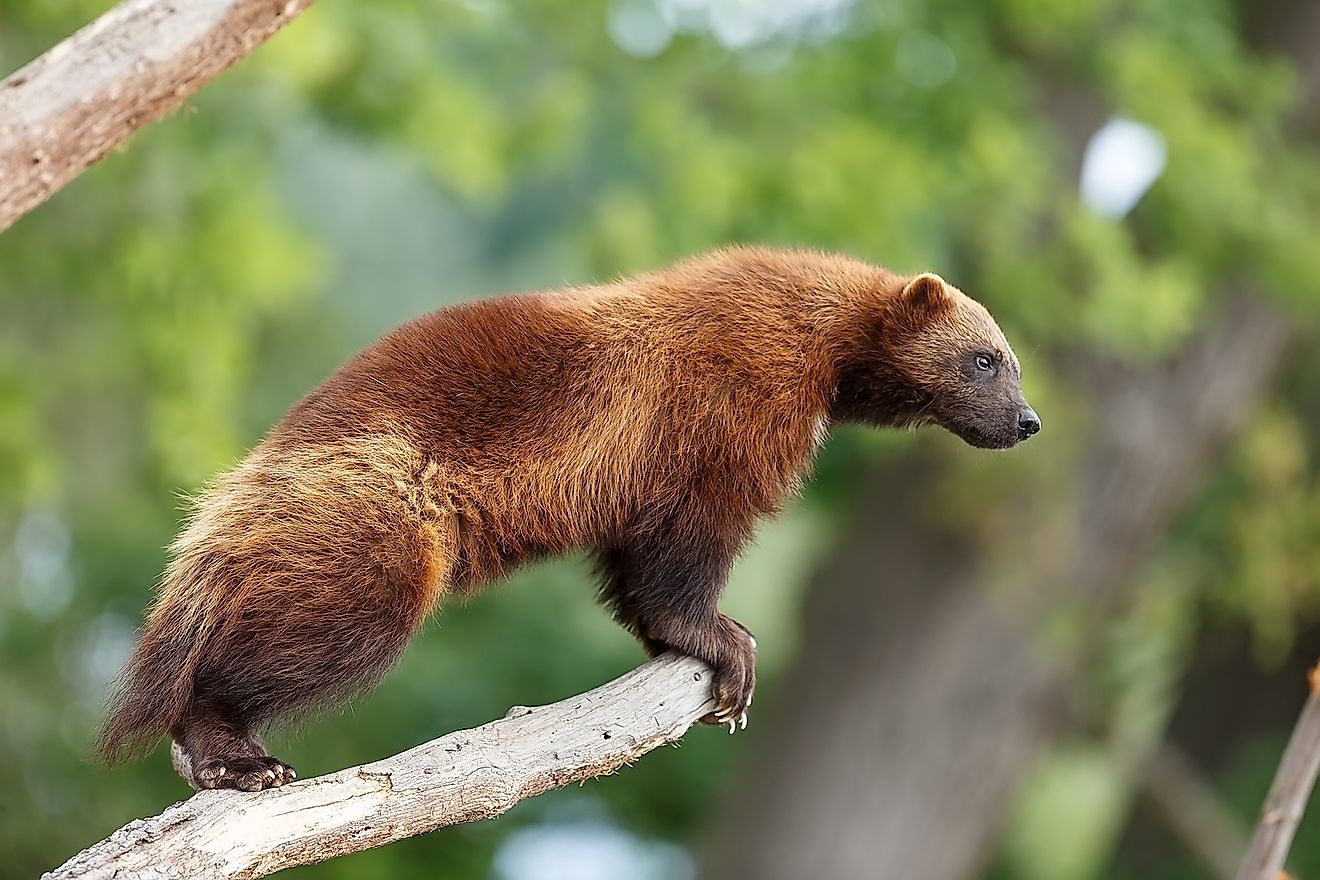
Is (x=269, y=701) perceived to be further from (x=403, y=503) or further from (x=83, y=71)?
(x=83, y=71)

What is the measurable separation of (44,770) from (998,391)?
848cm

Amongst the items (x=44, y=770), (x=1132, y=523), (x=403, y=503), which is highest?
(x=403, y=503)

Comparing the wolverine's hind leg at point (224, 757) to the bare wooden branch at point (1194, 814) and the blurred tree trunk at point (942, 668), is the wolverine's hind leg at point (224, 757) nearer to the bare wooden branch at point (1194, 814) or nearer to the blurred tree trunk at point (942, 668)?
the blurred tree trunk at point (942, 668)

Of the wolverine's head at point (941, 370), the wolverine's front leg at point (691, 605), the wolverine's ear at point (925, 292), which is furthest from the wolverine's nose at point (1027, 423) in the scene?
the wolverine's front leg at point (691, 605)

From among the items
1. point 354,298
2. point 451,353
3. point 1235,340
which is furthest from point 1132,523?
point 354,298

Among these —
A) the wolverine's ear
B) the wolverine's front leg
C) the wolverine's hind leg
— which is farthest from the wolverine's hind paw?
the wolverine's ear

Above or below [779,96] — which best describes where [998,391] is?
below

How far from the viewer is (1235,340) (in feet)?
37.9

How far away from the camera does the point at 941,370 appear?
4652 mm

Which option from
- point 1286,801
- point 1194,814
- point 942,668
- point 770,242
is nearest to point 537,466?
point 1286,801

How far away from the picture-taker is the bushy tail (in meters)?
3.83

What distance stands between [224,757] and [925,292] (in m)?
2.22

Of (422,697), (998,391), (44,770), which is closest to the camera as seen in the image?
(998,391)

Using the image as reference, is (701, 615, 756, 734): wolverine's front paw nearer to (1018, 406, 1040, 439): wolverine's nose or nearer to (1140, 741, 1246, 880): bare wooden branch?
(1018, 406, 1040, 439): wolverine's nose
